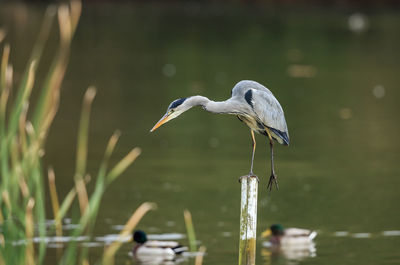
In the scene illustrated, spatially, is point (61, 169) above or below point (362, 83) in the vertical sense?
below

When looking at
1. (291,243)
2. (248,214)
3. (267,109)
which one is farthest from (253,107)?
(291,243)

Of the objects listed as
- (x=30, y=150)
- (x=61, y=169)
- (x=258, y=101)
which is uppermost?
(x=61, y=169)

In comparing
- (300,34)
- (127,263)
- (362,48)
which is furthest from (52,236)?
(300,34)

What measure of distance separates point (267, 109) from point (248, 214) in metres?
0.87

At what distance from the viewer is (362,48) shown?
3462 cm

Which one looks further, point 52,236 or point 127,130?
point 127,130

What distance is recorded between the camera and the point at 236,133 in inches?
720

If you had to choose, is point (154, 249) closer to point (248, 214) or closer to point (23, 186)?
point (248, 214)

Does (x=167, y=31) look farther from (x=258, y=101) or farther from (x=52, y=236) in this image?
(x=258, y=101)

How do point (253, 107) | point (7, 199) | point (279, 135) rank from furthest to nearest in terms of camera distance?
1. point (279, 135)
2. point (253, 107)
3. point (7, 199)

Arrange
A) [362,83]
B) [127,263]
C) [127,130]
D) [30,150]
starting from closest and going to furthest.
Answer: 1. [30,150]
2. [127,263]
3. [127,130]
4. [362,83]

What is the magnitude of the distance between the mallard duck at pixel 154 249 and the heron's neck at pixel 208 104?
10.3ft

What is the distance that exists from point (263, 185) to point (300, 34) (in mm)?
25256

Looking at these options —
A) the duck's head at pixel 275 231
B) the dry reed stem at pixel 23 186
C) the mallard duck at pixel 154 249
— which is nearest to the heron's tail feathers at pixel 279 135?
the mallard duck at pixel 154 249
